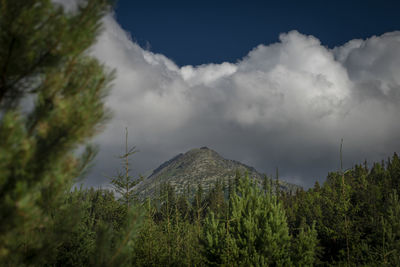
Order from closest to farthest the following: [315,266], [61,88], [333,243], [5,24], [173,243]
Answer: [5,24] → [61,88] → [173,243] → [315,266] → [333,243]

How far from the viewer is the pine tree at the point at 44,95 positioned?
3.08 meters

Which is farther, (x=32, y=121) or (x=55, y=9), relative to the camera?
(x=55, y=9)

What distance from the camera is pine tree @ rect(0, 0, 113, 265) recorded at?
10.1ft

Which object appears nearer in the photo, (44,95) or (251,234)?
(44,95)

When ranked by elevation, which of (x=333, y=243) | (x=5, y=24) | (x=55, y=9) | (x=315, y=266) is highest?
(x=55, y=9)

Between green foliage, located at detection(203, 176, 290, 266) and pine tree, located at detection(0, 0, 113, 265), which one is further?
green foliage, located at detection(203, 176, 290, 266)

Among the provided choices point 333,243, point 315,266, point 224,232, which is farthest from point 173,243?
point 333,243

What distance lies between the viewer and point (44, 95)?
344 cm

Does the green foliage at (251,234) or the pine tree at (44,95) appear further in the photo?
the green foliage at (251,234)

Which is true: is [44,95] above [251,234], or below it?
above

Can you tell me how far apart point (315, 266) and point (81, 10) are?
24945 millimetres

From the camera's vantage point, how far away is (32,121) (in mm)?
3361

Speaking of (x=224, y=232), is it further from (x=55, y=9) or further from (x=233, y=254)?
(x=55, y=9)

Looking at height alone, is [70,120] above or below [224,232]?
above
